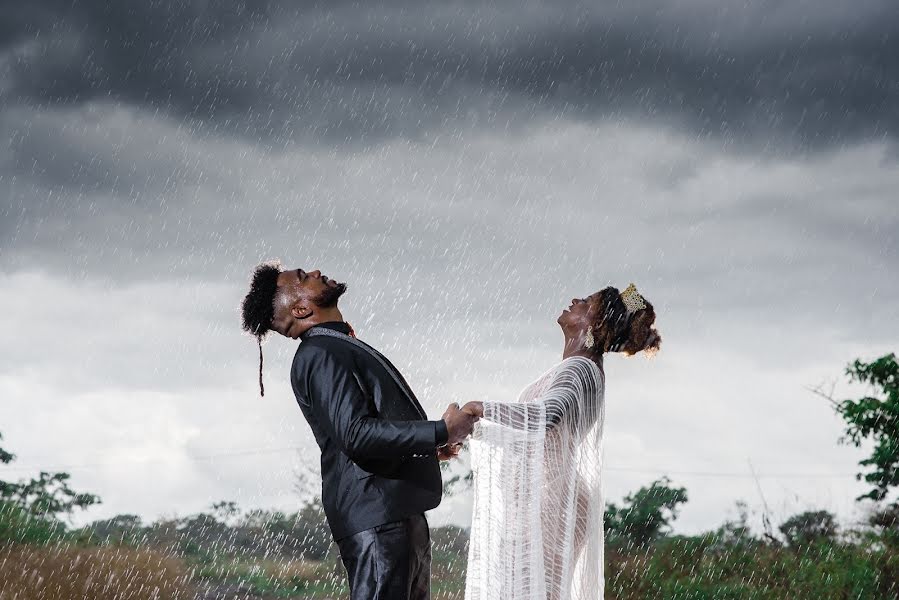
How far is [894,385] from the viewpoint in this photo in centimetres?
1135

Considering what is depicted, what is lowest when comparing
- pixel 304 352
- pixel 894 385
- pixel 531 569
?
pixel 531 569

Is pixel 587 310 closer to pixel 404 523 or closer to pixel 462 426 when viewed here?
pixel 462 426

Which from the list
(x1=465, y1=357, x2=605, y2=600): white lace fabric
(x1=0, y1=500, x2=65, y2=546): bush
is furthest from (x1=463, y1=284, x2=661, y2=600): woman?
(x1=0, y1=500, x2=65, y2=546): bush

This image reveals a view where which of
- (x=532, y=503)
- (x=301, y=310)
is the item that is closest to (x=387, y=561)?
(x=532, y=503)

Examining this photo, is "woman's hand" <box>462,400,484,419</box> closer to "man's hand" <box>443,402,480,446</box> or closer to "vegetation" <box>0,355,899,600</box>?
"man's hand" <box>443,402,480,446</box>

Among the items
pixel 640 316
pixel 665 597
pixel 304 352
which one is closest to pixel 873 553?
pixel 665 597

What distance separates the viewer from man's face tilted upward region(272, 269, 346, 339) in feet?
12.3

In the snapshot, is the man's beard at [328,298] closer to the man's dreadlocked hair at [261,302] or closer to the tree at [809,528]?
the man's dreadlocked hair at [261,302]

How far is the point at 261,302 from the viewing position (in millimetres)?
3789

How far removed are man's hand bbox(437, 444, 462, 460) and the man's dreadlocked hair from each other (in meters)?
0.67

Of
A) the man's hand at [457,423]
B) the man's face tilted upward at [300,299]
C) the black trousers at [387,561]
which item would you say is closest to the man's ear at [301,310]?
the man's face tilted upward at [300,299]

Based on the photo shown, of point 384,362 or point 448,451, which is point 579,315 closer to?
point 448,451

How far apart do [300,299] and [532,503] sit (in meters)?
1.12

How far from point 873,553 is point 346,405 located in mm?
7804
